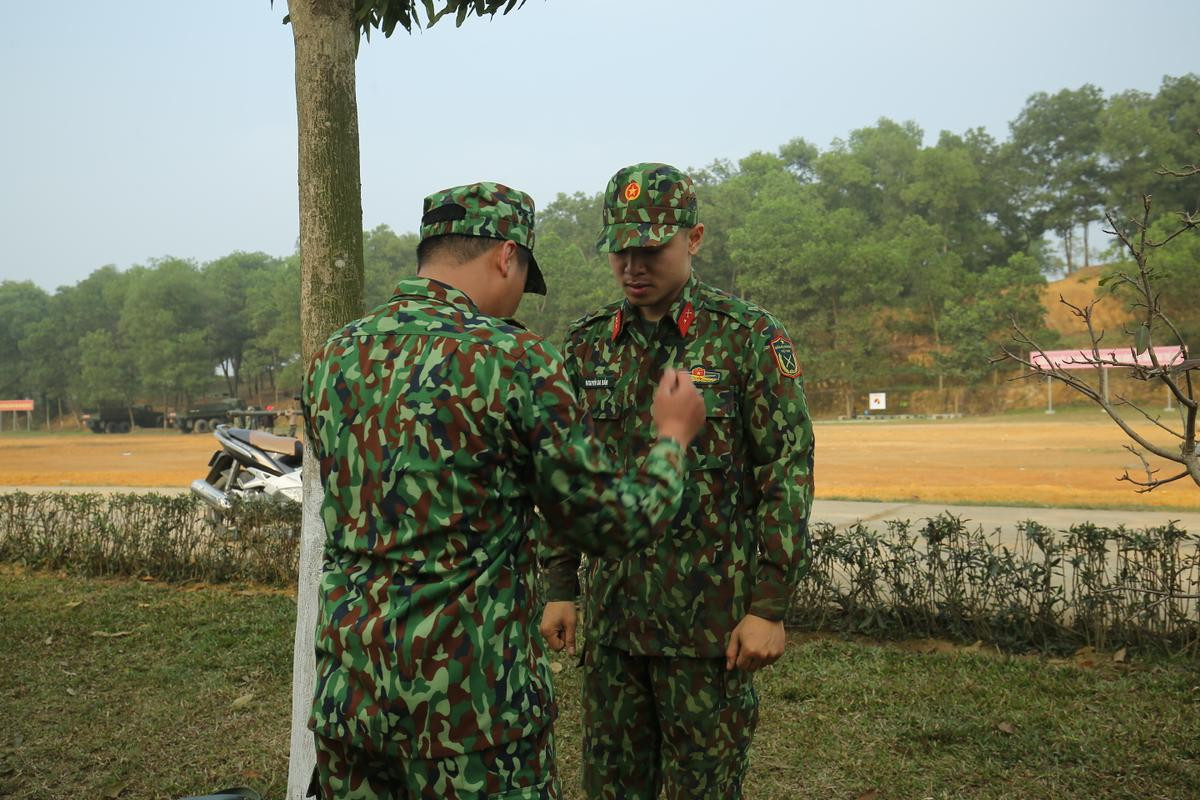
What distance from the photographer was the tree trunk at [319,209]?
2838 millimetres

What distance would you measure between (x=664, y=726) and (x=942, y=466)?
652 inches

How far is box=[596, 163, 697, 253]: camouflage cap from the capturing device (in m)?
2.18

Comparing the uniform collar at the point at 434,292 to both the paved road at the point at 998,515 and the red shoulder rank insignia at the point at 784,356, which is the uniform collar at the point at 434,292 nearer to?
the red shoulder rank insignia at the point at 784,356

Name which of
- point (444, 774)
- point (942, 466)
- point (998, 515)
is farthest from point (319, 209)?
point (942, 466)

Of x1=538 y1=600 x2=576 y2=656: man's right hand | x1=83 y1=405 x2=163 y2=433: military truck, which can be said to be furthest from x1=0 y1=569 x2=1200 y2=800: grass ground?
x1=83 y1=405 x2=163 y2=433: military truck

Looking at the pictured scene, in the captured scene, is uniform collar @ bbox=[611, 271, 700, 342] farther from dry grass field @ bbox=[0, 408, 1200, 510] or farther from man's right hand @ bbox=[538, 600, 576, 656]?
dry grass field @ bbox=[0, 408, 1200, 510]

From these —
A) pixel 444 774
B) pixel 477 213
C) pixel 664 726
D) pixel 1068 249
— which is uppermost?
pixel 1068 249

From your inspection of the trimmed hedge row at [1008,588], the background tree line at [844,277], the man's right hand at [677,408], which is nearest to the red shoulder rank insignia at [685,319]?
the man's right hand at [677,408]

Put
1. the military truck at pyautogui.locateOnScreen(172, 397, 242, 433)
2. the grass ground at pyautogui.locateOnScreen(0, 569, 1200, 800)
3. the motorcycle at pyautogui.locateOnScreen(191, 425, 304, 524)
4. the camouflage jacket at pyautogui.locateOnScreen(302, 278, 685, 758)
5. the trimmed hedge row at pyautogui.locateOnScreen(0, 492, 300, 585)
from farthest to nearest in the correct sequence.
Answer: the military truck at pyautogui.locateOnScreen(172, 397, 242, 433)
the motorcycle at pyautogui.locateOnScreen(191, 425, 304, 524)
the trimmed hedge row at pyautogui.locateOnScreen(0, 492, 300, 585)
the grass ground at pyautogui.locateOnScreen(0, 569, 1200, 800)
the camouflage jacket at pyautogui.locateOnScreen(302, 278, 685, 758)

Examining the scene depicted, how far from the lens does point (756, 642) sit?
2020 mm

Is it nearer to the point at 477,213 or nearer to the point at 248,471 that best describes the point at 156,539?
the point at 248,471

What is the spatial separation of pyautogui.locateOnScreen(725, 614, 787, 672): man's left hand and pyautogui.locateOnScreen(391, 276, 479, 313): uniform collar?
0.88 meters

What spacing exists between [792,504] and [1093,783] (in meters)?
1.96

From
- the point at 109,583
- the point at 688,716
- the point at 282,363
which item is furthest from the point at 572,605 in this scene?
the point at 282,363
